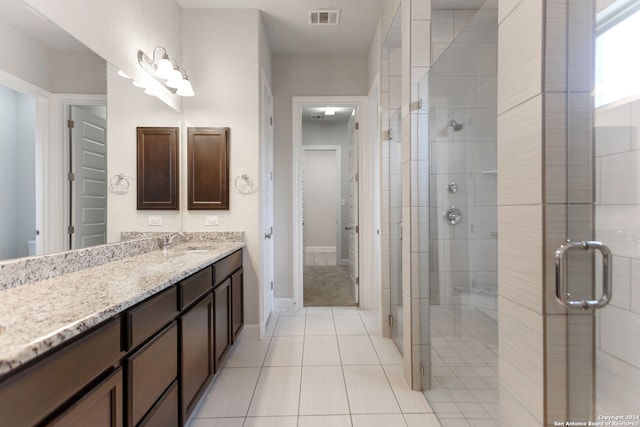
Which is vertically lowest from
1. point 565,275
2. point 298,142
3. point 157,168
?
point 565,275

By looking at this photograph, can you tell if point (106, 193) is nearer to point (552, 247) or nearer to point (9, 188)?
point (9, 188)

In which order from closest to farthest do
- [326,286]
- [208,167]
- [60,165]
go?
[60,165]
[208,167]
[326,286]

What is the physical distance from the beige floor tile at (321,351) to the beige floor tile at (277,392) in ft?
0.54

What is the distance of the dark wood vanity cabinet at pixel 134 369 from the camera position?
71 centimetres

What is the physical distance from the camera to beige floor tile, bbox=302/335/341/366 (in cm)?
238

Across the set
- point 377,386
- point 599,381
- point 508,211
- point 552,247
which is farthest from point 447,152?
point 377,386

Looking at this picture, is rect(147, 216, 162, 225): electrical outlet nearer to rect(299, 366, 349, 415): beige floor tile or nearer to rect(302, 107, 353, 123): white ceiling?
rect(299, 366, 349, 415): beige floor tile

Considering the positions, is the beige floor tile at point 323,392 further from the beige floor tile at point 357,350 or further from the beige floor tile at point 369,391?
the beige floor tile at point 357,350

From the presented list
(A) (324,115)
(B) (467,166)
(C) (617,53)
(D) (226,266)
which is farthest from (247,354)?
(A) (324,115)

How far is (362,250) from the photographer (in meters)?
3.55

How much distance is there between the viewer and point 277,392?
1.99m

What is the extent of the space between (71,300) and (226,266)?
48.8 inches

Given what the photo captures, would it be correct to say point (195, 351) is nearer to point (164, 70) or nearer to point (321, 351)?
point (321, 351)

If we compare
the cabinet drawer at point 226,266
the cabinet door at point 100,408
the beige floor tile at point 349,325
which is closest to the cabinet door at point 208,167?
the cabinet drawer at point 226,266
